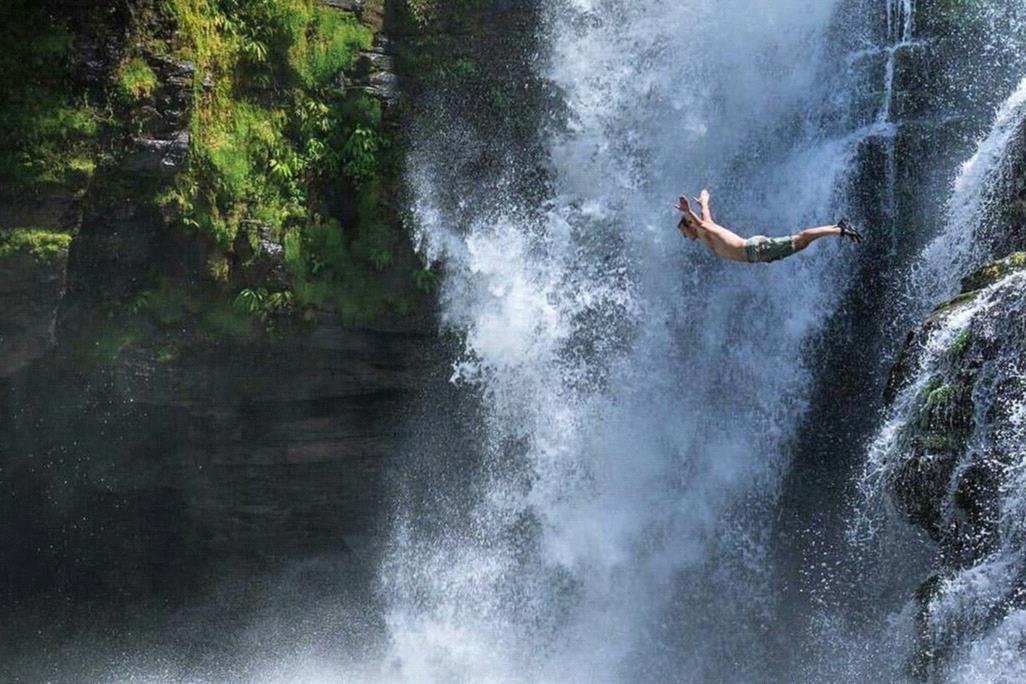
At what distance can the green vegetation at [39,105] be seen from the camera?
11641 mm

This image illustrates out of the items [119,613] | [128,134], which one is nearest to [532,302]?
[128,134]

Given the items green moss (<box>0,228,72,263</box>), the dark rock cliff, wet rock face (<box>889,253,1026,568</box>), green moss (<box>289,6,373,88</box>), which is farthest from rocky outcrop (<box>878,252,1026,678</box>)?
green moss (<box>0,228,72,263</box>)

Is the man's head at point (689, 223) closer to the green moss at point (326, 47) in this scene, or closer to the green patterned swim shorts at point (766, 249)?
the green patterned swim shorts at point (766, 249)

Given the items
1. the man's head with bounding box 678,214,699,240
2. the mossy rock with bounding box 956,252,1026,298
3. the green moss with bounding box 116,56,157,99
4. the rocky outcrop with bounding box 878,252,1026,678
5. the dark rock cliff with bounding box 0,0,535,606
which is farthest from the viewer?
the dark rock cliff with bounding box 0,0,535,606

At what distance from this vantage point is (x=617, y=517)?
43.5 ft

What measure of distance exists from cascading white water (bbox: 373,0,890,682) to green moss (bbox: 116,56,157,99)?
120 inches

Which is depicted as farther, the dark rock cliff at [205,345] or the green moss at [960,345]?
the dark rock cliff at [205,345]

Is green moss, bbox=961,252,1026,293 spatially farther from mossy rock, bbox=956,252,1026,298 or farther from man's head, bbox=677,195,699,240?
man's head, bbox=677,195,699,240

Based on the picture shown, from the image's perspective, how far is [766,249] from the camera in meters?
9.81

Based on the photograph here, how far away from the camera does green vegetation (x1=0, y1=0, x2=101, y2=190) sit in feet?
38.2

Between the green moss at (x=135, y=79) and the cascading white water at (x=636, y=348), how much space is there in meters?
3.06

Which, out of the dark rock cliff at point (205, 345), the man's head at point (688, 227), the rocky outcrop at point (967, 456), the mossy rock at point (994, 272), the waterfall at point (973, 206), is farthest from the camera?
the dark rock cliff at point (205, 345)

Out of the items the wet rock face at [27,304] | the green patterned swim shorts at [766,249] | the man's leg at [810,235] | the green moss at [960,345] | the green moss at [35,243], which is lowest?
the green moss at [960,345]

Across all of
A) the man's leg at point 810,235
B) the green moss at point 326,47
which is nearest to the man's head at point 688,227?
the man's leg at point 810,235
